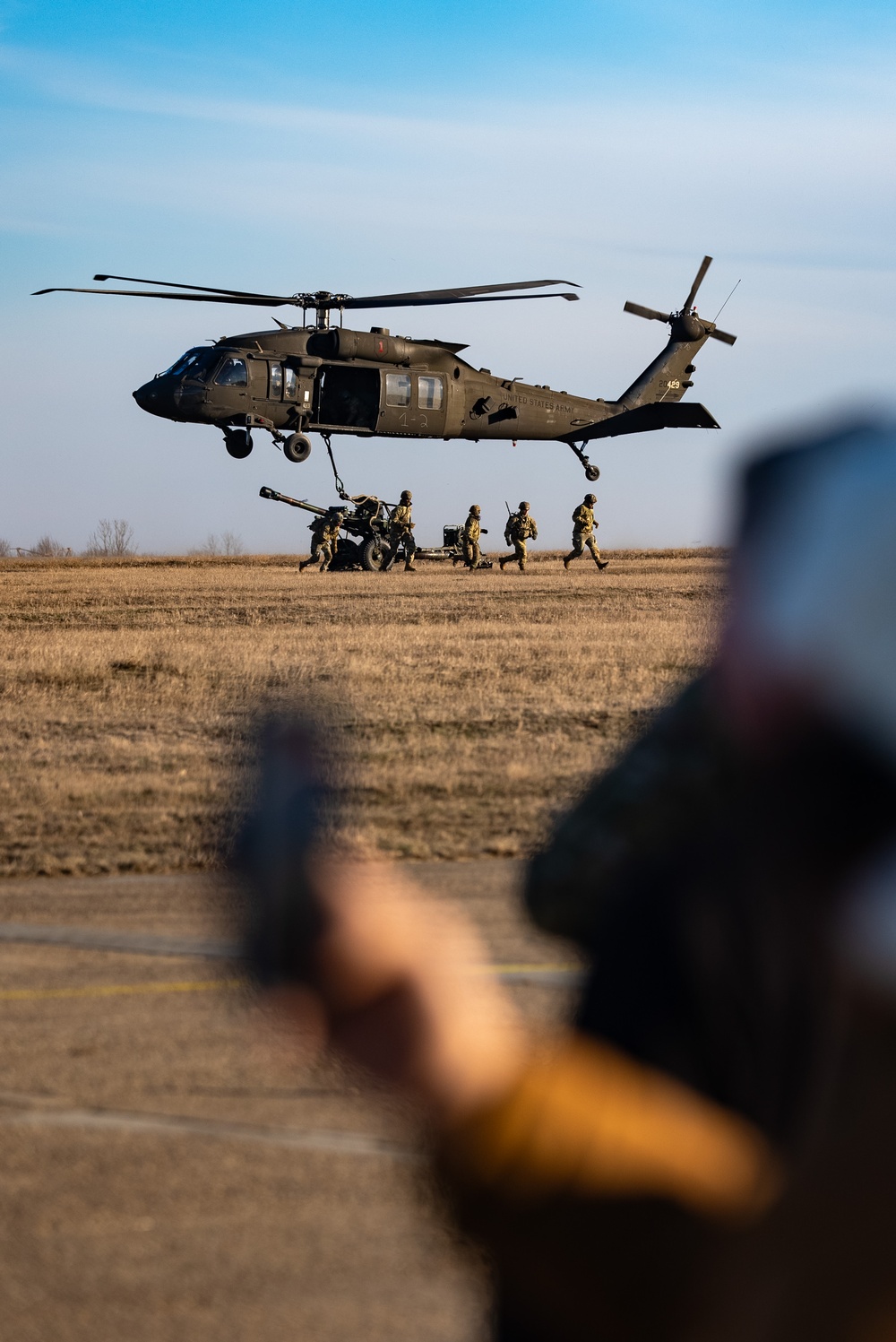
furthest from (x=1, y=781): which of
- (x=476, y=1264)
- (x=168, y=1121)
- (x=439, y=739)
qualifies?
(x=476, y=1264)

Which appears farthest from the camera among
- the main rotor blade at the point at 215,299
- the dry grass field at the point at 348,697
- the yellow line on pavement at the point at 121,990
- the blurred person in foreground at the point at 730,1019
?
the main rotor blade at the point at 215,299

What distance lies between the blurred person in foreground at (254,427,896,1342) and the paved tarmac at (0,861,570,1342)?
5.15 ft

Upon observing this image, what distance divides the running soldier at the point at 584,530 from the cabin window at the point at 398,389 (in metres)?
5.64

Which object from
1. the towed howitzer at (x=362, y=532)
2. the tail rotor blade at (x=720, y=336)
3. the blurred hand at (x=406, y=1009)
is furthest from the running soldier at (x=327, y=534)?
the blurred hand at (x=406, y=1009)

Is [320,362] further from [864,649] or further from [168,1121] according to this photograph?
[864,649]

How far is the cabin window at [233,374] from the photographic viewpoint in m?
27.4

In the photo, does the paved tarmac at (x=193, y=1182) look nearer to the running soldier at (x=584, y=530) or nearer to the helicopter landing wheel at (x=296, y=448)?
the helicopter landing wheel at (x=296, y=448)

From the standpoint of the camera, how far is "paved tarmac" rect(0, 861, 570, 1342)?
3217mm

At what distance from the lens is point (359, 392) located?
29766mm

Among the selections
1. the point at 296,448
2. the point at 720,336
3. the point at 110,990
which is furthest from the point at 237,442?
the point at 110,990

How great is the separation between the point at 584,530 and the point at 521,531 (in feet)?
4.58

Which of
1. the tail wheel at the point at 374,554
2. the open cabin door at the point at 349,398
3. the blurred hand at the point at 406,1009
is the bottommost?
the tail wheel at the point at 374,554

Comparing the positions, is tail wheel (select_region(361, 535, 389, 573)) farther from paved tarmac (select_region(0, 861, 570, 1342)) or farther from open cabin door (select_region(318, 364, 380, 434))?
paved tarmac (select_region(0, 861, 570, 1342))

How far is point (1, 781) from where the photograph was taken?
33.3ft
